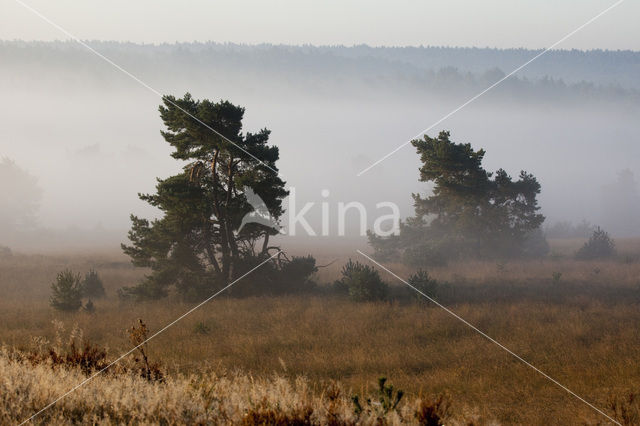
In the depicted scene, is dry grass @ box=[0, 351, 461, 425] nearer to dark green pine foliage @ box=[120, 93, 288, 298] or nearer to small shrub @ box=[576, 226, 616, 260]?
dark green pine foliage @ box=[120, 93, 288, 298]

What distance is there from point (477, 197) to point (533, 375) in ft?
66.8

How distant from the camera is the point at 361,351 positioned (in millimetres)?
13414

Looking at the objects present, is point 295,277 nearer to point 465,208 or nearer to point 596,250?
point 465,208

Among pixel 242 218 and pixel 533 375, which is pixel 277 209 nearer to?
pixel 242 218

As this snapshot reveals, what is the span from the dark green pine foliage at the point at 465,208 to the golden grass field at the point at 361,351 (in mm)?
6792

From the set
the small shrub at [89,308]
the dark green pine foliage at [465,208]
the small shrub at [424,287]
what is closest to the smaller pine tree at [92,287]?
the small shrub at [89,308]

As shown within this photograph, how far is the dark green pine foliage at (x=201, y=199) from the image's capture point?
20656mm

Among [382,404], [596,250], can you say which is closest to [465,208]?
[596,250]

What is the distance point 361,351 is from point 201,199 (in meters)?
10.7

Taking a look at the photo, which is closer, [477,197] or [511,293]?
[511,293]

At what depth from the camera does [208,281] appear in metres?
21.2

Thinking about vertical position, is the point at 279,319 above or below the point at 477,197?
below

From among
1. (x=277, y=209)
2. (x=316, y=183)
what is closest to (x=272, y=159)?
(x=277, y=209)

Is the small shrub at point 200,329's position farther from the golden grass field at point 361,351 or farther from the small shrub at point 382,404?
the small shrub at point 382,404
